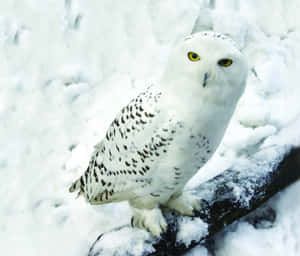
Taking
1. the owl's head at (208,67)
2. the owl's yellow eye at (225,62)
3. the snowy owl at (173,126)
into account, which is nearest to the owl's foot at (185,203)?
the snowy owl at (173,126)

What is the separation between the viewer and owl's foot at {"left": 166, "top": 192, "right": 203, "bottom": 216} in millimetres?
1987

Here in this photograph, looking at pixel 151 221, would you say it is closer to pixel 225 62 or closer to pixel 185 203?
pixel 185 203

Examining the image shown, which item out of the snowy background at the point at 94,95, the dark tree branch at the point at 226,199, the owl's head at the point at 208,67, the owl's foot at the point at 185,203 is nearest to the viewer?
the owl's head at the point at 208,67

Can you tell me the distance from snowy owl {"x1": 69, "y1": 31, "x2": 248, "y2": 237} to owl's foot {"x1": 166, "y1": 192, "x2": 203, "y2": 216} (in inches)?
5.2

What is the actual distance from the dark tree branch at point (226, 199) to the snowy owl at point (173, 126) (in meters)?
0.09

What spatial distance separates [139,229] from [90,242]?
1.06 feet

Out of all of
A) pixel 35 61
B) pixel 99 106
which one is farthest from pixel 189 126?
pixel 35 61

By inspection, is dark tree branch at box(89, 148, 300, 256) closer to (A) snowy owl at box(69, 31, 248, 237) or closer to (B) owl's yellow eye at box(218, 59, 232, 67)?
(A) snowy owl at box(69, 31, 248, 237)

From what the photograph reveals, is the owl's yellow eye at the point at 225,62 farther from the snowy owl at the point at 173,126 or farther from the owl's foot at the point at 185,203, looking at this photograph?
the owl's foot at the point at 185,203

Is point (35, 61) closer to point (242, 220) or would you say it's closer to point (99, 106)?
point (99, 106)

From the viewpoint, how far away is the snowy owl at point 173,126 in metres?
1.52

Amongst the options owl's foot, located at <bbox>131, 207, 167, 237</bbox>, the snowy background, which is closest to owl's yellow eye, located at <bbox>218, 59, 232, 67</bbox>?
owl's foot, located at <bbox>131, 207, 167, 237</bbox>

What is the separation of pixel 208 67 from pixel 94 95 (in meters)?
1.57

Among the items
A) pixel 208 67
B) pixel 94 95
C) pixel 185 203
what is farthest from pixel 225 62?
pixel 94 95
